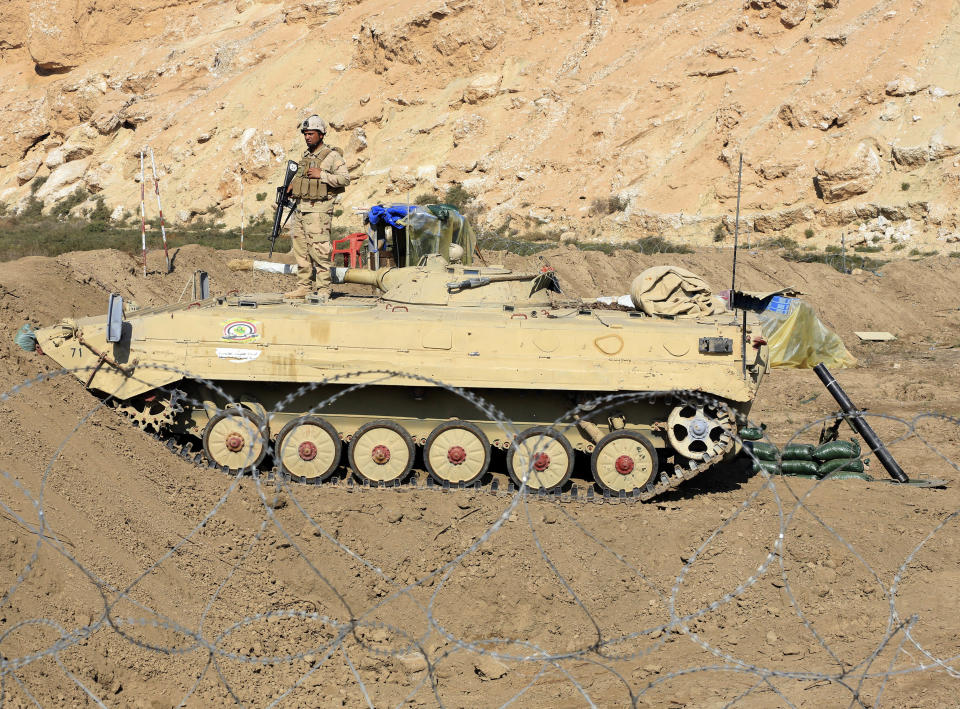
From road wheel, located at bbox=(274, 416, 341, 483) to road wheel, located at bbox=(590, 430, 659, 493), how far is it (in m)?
2.96

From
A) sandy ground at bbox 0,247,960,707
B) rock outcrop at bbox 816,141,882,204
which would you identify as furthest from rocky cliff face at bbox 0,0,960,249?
sandy ground at bbox 0,247,960,707

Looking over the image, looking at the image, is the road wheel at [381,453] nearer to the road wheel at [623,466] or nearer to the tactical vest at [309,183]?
the road wheel at [623,466]

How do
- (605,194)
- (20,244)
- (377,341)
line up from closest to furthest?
(377,341), (20,244), (605,194)

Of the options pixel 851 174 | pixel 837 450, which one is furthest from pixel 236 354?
pixel 851 174

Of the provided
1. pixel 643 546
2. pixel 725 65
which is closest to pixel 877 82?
pixel 725 65

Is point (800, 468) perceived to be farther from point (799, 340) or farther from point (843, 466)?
point (799, 340)

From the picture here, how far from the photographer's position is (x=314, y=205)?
13.0 meters

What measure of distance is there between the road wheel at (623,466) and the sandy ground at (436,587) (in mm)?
449

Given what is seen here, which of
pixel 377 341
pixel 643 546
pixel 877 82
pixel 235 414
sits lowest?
pixel 643 546

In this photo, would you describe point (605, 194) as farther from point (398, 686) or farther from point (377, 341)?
point (398, 686)

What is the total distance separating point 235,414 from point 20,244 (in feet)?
48.9

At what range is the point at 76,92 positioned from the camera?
172 ft

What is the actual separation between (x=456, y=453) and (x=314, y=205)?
3.80 meters

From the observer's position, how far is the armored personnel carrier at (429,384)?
37.3 feet
